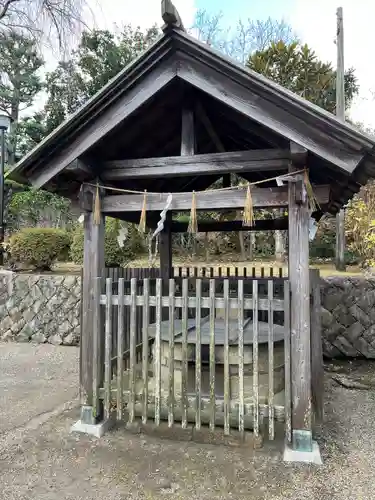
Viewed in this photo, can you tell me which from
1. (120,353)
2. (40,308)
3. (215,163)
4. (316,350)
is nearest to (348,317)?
(316,350)

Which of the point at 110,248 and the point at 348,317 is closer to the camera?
the point at 348,317

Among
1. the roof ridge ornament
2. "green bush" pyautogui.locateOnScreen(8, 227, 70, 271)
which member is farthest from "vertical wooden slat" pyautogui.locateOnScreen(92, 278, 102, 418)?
"green bush" pyautogui.locateOnScreen(8, 227, 70, 271)

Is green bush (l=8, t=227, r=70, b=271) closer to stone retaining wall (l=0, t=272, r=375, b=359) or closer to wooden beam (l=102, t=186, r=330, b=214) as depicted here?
stone retaining wall (l=0, t=272, r=375, b=359)

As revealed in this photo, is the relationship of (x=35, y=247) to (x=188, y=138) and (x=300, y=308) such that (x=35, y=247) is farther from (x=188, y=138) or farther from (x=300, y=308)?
(x=300, y=308)

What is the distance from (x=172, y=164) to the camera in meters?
3.60

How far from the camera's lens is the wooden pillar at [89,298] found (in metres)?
3.68

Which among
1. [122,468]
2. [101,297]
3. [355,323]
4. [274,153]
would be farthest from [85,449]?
[355,323]

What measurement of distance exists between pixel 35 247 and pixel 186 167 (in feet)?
22.6

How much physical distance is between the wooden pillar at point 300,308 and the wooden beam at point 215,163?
7.9 inches

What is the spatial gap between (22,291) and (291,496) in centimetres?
680

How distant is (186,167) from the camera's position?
Result: 355cm

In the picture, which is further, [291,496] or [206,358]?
[206,358]

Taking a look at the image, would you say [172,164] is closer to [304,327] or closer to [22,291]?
[304,327]

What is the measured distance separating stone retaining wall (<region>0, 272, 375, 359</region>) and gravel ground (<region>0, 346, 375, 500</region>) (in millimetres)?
3012
